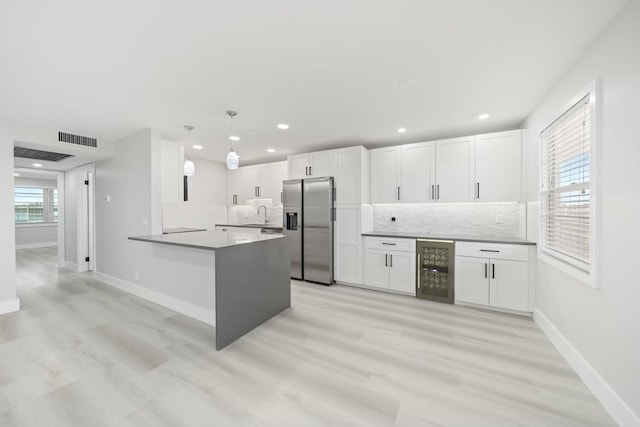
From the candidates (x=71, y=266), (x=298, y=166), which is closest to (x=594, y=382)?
(x=298, y=166)

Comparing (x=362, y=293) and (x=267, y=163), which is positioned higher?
(x=267, y=163)

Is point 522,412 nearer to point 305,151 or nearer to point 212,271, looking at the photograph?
point 212,271

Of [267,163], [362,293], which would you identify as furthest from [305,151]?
[362,293]

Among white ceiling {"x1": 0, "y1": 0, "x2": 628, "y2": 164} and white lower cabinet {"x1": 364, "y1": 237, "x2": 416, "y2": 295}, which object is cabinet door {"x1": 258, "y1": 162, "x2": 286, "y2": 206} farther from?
white lower cabinet {"x1": 364, "y1": 237, "x2": 416, "y2": 295}

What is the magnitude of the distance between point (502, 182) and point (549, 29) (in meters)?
2.20

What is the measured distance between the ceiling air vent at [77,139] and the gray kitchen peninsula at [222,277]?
193 cm

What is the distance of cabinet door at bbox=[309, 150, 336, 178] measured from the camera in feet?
14.8

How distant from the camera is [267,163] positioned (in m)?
5.75

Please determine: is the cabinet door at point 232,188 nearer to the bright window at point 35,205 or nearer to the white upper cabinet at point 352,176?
the white upper cabinet at point 352,176

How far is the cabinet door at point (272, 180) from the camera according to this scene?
5.43 m

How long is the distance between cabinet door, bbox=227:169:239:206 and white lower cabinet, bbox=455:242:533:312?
4.94 meters

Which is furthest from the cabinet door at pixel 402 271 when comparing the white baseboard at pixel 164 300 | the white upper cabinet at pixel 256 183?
the white upper cabinet at pixel 256 183

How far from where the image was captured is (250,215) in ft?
20.8

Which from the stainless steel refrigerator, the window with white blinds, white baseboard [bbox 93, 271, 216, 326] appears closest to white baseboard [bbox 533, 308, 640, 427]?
the window with white blinds
